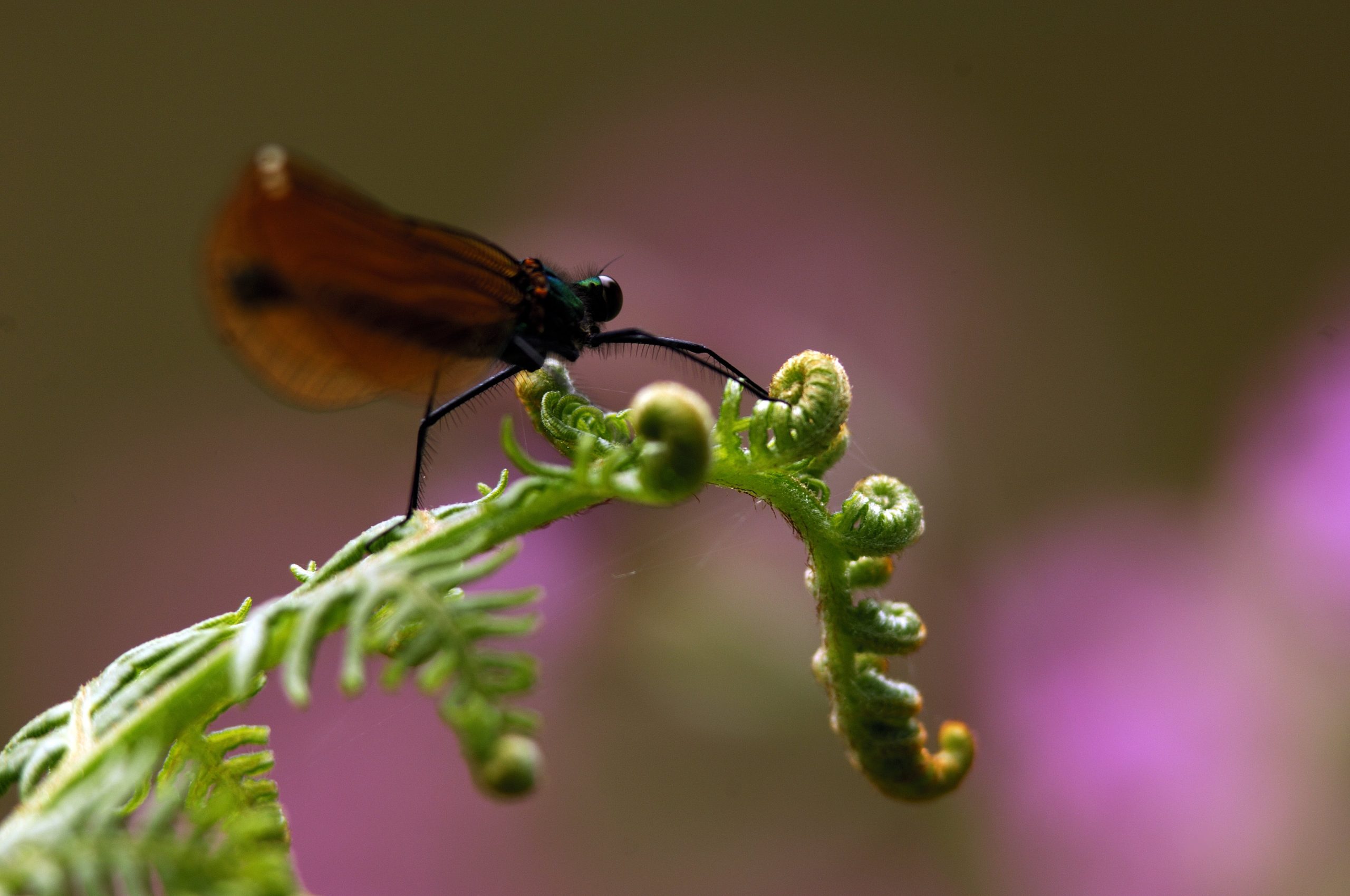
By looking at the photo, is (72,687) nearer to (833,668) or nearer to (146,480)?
(146,480)

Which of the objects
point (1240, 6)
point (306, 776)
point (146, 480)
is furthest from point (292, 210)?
point (1240, 6)

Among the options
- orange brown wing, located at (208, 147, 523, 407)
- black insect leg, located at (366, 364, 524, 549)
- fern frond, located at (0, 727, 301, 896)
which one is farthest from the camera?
black insect leg, located at (366, 364, 524, 549)

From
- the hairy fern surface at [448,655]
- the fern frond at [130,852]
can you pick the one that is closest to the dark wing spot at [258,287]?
the hairy fern surface at [448,655]

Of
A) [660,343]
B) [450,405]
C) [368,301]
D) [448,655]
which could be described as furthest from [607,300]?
[448,655]

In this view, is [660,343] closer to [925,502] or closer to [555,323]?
[555,323]

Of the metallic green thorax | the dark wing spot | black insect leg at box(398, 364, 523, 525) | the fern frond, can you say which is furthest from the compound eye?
the fern frond

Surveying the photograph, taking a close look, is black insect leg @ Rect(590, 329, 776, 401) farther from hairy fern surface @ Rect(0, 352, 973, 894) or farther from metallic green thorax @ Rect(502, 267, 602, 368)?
hairy fern surface @ Rect(0, 352, 973, 894)
